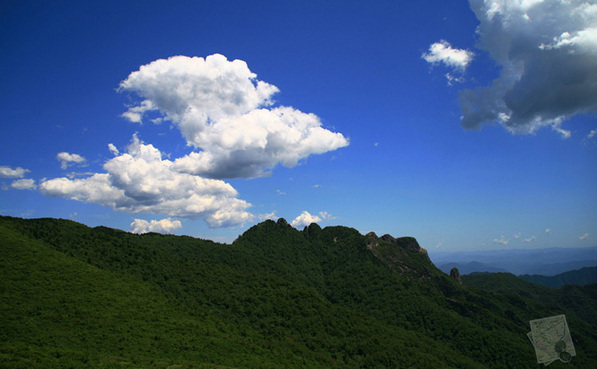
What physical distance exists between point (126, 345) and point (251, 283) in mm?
56773

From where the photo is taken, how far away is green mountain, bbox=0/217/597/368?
171ft

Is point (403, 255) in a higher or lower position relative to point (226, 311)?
higher

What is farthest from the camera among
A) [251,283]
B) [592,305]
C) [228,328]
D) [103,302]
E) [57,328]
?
[592,305]

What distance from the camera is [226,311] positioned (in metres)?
Answer: 86.5

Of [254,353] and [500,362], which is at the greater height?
[254,353]

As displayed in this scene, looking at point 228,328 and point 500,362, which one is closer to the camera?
point 228,328

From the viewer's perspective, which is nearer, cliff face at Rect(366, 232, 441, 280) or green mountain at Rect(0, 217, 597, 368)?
green mountain at Rect(0, 217, 597, 368)

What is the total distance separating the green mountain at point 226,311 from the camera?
52.1 metres

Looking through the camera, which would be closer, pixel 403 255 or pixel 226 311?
pixel 226 311

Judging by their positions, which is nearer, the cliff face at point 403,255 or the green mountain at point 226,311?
the green mountain at point 226,311

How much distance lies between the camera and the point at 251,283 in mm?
106875

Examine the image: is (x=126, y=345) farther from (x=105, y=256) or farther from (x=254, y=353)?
(x=105, y=256)

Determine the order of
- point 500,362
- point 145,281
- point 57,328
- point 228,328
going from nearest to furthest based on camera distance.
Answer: point 57,328 < point 228,328 < point 145,281 < point 500,362

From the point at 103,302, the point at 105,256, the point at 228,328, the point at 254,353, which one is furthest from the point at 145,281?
the point at 254,353
